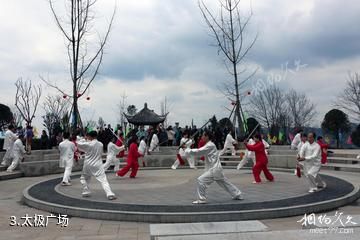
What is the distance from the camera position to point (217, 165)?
9.17 metres

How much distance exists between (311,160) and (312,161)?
36mm

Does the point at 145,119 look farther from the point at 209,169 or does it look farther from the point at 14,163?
the point at 209,169

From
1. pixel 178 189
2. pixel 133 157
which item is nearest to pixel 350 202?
pixel 178 189

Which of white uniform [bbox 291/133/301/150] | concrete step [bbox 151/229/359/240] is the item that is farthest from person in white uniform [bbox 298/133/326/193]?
white uniform [bbox 291/133/301/150]

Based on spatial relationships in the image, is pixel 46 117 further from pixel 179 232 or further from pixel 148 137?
pixel 179 232

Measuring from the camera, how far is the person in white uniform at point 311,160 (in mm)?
10977

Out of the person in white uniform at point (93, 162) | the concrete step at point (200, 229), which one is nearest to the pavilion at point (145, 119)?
the person in white uniform at point (93, 162)

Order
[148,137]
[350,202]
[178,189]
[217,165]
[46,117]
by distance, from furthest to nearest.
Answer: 1. [46,117]
2. [148,137]
3. [178,189]
4. [350,202]
5. [217,165]

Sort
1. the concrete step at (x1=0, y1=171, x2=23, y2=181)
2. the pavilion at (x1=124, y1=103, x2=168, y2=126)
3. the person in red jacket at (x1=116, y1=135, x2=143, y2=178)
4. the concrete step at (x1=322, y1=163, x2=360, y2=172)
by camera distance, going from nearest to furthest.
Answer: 1. the person in red jacket at (x1=116, y1=135, x2=143, y2=178)
2. the concrete step at (x1=0, y1=171, x2=23, y2=181)
3. the concrete step at (x1=322, y1=163, x2=360, y2=172)
4. the pavilion at (x1=124, y1=103, x2=168, y2=126)

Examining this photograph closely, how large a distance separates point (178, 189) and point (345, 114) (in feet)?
74.1

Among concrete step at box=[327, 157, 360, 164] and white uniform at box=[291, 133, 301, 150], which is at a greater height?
white uniform at box=[291, 133, 301, 150]

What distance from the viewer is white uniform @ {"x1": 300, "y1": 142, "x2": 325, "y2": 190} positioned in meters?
11.0

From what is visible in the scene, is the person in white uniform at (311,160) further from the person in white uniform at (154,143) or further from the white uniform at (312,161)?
the person in white uniform at (154,143)

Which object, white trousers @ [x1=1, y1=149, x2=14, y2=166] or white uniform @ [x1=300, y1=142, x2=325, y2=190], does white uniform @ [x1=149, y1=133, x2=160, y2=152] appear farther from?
white uniform @ [x1=300, y1=142, x2=325, y2=190]
